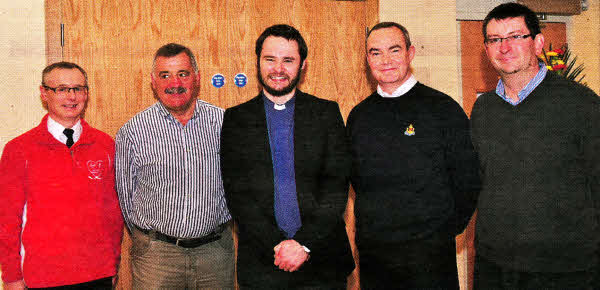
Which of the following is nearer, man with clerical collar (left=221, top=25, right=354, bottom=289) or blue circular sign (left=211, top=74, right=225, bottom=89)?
man with clerical collar (left=221, top=25, right=354, bottom=289)

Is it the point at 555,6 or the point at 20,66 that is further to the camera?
the point at 555,6

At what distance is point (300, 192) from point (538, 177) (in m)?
1.13

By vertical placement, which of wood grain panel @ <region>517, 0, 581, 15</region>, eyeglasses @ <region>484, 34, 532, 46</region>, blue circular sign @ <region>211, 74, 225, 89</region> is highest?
wood grain panel @ <region>517, 0, 581, 15</region>

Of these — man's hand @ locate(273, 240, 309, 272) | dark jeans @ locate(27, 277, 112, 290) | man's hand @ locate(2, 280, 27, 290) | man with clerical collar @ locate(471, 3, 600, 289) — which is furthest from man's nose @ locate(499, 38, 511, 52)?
man's hand @ locate(2, 280, 27, 290)

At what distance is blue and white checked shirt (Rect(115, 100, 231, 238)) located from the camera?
2.18 m

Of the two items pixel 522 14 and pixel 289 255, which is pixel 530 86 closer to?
pixel 522 14

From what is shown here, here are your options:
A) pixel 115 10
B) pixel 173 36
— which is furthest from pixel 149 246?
pixel 115 10

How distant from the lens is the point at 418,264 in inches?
76.2

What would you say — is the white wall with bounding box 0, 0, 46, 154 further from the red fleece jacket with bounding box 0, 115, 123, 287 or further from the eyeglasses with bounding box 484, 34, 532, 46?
the eyeglasses with bounding box 484, 34, 532, 46

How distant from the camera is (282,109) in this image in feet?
6.90

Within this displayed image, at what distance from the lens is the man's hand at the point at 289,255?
6.24ft

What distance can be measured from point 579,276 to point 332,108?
1.41 m

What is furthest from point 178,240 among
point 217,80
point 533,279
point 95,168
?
point 533,279

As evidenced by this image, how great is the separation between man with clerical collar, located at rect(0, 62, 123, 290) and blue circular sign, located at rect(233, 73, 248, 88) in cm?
99
